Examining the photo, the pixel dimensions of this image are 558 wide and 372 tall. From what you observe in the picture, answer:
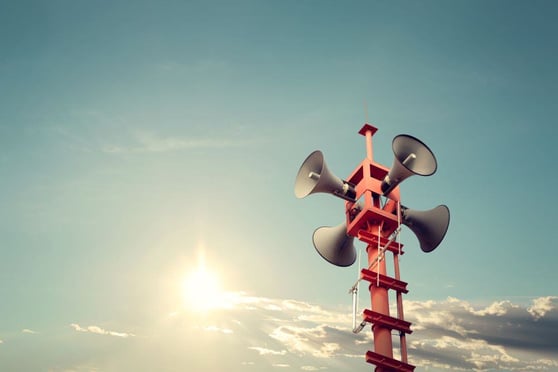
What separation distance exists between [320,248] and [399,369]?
8079 mm

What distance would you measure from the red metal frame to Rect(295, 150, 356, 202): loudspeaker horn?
0.62 metres

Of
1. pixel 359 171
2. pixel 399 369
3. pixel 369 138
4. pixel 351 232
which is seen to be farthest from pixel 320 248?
pixel 399 369

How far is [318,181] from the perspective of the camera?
23.8 metres

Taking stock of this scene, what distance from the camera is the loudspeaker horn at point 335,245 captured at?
85.3 ft

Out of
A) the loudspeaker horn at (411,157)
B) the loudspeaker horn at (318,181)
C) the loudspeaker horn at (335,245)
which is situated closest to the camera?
the loudspeaker horn at (411,157)

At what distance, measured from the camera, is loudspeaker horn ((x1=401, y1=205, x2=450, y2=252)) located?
2417 centimetres

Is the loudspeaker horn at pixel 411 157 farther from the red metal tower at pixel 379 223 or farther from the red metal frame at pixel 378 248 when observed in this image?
the red metal frame at pixel 378 248

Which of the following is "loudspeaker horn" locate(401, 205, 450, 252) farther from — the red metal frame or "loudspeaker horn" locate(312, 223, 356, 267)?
"loudspeaker horn" locate(312, 223, 356, 267)

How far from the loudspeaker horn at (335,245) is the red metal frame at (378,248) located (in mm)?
1450

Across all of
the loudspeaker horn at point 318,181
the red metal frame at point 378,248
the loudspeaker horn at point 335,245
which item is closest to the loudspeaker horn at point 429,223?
the red metal frame at point 378,248

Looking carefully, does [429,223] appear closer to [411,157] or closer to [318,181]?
[411,157]

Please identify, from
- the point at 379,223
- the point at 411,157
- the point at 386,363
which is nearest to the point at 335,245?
the point at 379,223

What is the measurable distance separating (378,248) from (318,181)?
399cm

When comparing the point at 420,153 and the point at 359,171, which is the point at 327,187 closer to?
the point at 359,171
